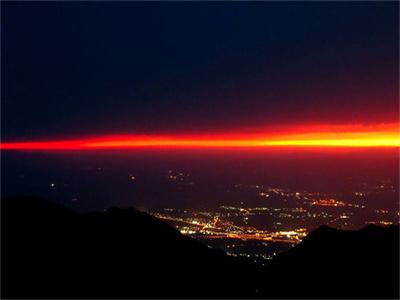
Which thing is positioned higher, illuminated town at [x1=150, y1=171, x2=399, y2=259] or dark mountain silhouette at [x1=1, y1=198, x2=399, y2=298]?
dark mountain silhouette at [x1=1, y1=198, x2=399, y2=298]

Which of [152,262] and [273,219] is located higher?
[152,262]

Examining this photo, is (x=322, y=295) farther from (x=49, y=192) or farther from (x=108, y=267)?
(x=49, y=192)

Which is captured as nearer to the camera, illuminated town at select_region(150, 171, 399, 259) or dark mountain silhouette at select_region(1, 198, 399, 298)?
dark mountain silhouette at select_region(1, 198, 399, 298)

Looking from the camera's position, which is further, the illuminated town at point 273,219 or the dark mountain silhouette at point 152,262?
the illuminated town at point 273,219

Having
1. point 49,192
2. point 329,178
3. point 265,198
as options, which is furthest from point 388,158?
point 49,192

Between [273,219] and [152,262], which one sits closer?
[152,262]

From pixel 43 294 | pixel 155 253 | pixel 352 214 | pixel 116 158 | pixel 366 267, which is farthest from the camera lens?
pixel 116 158

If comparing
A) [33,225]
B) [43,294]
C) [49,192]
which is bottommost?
[49,192]

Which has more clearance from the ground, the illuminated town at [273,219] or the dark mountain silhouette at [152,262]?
the dark mountain silhouette at [152,262]
